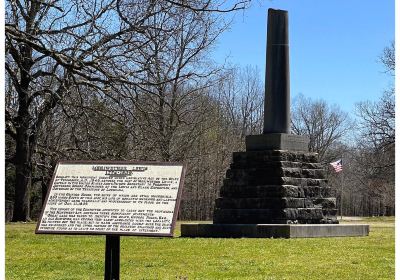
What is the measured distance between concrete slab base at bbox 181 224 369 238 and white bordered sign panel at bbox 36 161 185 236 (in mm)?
10622

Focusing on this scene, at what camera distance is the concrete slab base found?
18.8 metres

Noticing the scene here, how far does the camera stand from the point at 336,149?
72750 millimetres

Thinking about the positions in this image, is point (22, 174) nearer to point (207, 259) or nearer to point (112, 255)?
point (207, 259)

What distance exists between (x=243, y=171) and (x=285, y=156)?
1176 millimetres

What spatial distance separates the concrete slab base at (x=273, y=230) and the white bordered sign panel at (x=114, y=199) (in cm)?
1062

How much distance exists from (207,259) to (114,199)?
4.49 meters

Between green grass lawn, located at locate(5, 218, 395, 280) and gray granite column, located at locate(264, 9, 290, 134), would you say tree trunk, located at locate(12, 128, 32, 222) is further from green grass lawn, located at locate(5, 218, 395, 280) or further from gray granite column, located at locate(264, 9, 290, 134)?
green grass lawn, located at locate(5, 218, 395, 280)

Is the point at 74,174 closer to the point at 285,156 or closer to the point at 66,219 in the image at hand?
the point at 66,219

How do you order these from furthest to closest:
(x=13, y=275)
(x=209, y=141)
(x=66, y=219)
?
(x=209, y=141) → (x=13, y=275) → (x=66, y=219)

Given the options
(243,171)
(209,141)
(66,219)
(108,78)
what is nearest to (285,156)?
(243,171)

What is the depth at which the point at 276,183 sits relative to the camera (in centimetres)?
2039

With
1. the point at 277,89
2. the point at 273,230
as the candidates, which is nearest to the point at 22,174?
the point at 277,89

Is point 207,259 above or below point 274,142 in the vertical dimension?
below

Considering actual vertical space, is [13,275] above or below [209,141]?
below
